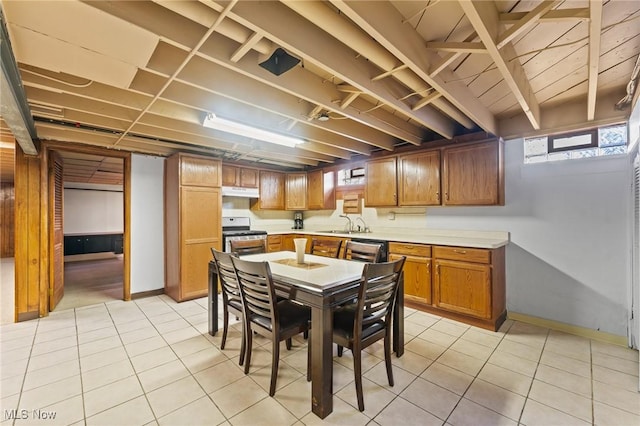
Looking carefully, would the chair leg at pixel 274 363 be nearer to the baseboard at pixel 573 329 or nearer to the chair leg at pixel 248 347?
the chair leg at pixel 248 347

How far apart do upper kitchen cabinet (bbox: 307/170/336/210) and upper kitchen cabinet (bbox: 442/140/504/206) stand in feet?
7.00

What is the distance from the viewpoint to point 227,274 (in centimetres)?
236

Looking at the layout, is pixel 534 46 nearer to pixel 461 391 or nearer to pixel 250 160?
pixel 461 391

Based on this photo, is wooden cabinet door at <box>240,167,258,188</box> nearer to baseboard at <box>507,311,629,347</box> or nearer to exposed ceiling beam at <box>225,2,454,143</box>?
exposed ceiling beam at <box>225,2,454,143</box>

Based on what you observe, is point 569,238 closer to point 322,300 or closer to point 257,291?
point 322,300

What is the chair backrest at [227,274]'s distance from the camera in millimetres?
2236

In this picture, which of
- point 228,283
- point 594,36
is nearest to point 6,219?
point 228,283

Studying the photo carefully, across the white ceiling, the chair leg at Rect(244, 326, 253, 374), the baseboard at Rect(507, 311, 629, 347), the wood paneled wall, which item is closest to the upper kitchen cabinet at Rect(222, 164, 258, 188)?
the white ceiling

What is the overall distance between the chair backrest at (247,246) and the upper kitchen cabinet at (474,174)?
93.5 inches

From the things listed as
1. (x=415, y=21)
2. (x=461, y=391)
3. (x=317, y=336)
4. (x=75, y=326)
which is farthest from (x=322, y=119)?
(x=75, y=326)

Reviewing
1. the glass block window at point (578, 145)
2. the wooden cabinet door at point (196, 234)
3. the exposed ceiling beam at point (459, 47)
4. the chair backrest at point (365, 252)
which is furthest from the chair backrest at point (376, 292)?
the wooden cabinet door at point (196, 234)

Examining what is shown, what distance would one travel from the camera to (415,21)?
1590mm

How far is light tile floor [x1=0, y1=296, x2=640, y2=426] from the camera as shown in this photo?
175cm

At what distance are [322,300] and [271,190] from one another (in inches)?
154
